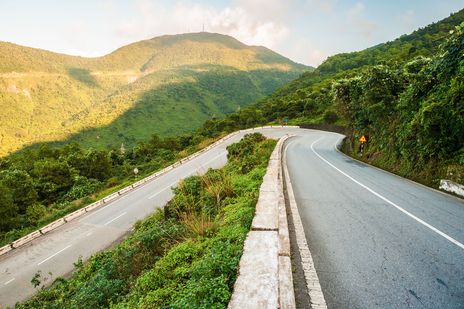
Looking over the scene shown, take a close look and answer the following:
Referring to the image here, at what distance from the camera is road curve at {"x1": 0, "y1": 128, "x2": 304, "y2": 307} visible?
12477 mm

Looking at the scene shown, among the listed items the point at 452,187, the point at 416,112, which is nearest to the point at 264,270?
the point at 452,187

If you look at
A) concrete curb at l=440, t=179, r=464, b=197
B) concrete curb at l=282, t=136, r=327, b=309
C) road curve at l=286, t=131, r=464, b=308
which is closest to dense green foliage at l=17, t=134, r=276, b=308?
concrete curb at l=282, t=136, r=327, b=309

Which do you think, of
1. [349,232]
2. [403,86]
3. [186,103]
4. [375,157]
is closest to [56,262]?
[349,232]

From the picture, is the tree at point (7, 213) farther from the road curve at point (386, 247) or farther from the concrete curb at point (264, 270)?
the concrete curb at point (264, 270)

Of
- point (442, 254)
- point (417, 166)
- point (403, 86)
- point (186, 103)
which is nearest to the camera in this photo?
point (442, 254)

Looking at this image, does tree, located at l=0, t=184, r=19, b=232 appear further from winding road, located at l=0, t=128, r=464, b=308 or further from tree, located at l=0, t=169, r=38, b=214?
winding road, located at l=0, t=128, r=464, b=308

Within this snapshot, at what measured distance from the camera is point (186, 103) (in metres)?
159

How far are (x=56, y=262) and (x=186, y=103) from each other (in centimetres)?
15135

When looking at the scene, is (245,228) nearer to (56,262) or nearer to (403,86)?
(56,262)

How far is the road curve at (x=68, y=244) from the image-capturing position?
12.5m

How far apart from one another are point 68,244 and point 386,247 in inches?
689

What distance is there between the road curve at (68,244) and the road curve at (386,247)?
32.2ft

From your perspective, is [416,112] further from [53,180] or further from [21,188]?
[53,180]

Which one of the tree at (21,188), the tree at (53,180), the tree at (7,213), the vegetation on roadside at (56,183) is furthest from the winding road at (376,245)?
the tree at (53,180)
